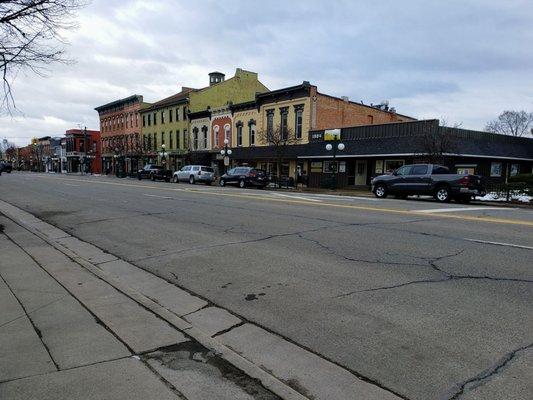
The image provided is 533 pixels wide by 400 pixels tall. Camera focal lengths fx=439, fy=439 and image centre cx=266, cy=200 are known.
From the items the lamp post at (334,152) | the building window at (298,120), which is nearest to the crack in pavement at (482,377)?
the lamp post at (334,152)

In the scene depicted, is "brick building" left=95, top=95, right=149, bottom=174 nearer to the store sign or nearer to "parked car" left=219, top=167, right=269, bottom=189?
"parked car" left=219, top=167, right=269, bottom=189

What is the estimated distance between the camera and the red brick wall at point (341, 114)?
37.8 meters

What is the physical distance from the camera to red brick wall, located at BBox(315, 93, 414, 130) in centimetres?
3781

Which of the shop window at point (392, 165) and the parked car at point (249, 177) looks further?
the parked car at point (249, 177)

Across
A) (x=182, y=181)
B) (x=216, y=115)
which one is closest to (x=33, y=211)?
(x=182, y=181)

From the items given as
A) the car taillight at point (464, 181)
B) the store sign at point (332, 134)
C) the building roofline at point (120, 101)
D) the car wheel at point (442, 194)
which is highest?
the building roofline at point (120, 101)

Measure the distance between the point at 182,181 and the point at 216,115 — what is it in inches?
369

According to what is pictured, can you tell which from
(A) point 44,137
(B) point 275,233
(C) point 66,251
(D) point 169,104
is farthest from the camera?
(A) point 44,137

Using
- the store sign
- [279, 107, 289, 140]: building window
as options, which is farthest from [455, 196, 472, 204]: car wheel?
[279, 107, 289, 140]: building window

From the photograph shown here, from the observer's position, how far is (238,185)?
35156 millimetres

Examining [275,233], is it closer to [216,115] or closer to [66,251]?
[66,251]

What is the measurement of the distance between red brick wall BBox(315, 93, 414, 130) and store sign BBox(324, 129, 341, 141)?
3.11 meters

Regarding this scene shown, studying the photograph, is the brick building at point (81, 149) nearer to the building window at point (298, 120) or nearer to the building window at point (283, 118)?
the building window at point (283, 118)

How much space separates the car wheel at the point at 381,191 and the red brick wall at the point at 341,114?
15359 millimetres
